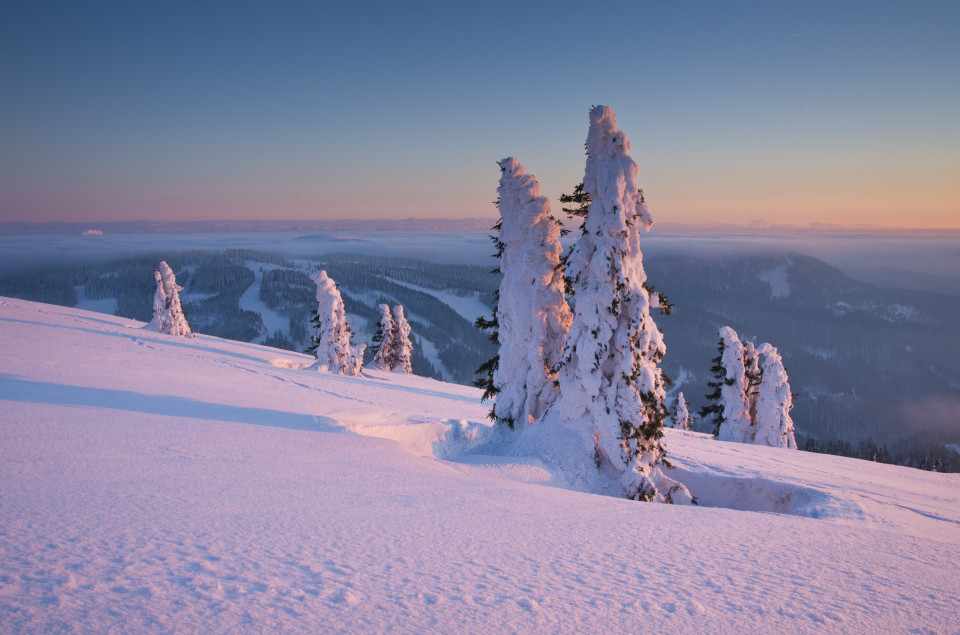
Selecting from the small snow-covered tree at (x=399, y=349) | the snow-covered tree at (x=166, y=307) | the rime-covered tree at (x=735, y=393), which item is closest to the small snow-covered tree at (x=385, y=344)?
the small snow-covered tree at (x=399, y=349)

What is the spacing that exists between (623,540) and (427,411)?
1339cm

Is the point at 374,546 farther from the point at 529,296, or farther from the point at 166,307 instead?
the point at 166,307

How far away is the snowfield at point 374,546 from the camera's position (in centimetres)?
353

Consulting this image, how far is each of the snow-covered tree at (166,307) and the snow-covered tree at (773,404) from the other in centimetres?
4994

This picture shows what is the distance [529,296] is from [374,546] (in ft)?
40.4

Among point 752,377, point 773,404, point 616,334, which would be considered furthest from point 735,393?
point 616,334

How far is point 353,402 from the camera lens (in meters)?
17.4

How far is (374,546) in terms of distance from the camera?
4.86 metres

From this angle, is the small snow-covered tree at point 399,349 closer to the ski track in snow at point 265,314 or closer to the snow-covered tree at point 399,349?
the snow-covered tree at point 399,349

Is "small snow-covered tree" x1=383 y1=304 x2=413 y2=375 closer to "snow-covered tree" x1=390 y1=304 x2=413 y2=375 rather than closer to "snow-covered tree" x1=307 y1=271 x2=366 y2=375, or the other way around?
"snow-covered tree" x1=390 y1=304 x2=413 y2=375

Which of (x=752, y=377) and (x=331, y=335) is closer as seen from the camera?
(x=752, y=377)

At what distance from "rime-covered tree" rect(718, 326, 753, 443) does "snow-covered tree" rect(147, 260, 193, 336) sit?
47553 mm

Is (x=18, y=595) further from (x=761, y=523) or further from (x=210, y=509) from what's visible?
(x=761, y=523)

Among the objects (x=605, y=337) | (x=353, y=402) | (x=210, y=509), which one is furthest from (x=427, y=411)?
(x=210, y=509)
